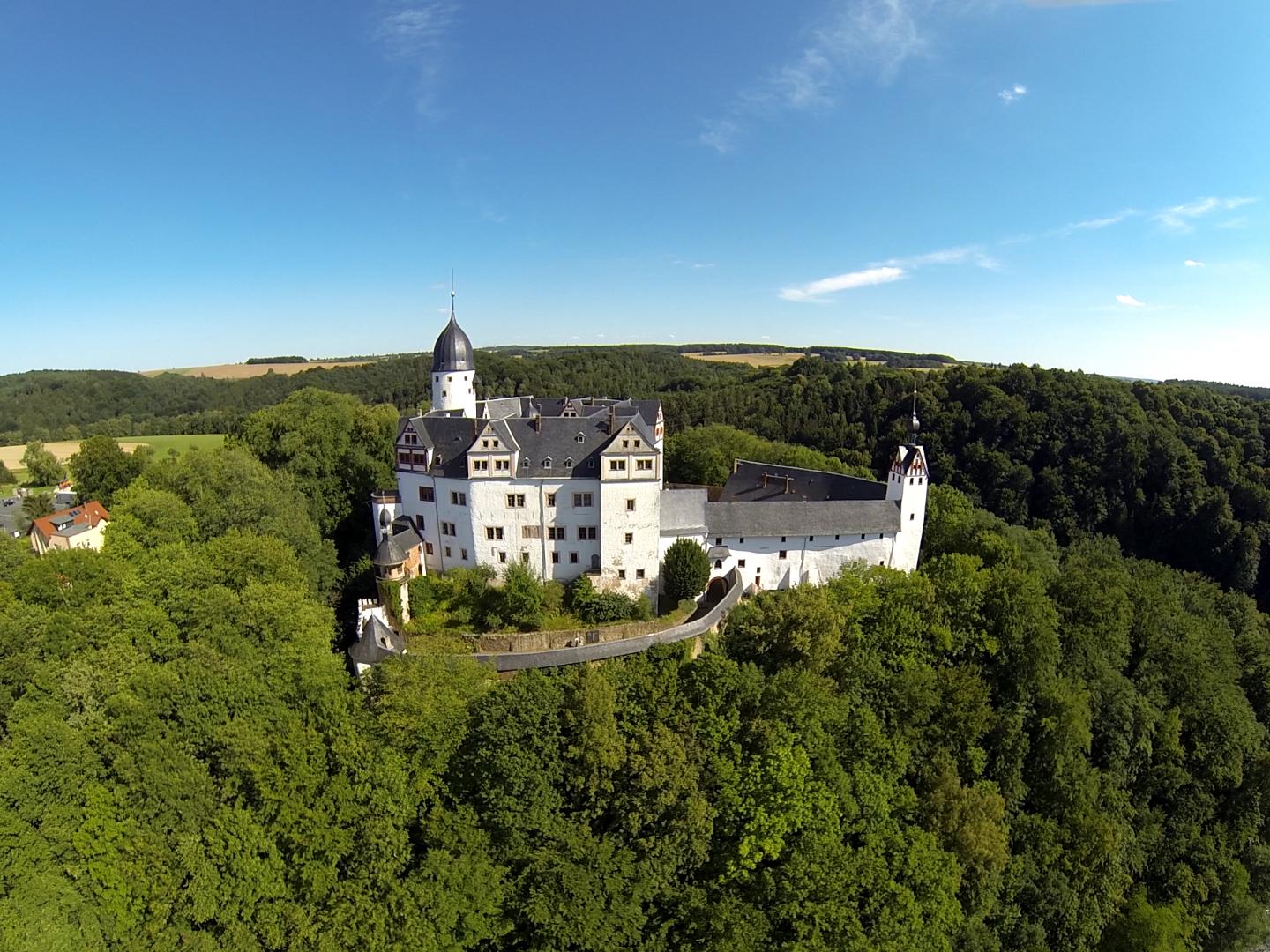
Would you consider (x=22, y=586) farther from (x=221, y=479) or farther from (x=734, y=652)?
(x=734, y=652)

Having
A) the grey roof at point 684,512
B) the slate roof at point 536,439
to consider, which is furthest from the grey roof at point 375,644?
the grey roof at point 684,512

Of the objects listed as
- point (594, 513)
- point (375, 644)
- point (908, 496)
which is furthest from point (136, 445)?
point (908, 496)

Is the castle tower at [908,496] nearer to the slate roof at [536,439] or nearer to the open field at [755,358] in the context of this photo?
the slate roof at [536,439]

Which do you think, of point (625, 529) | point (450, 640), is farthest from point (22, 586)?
point (625, 529)

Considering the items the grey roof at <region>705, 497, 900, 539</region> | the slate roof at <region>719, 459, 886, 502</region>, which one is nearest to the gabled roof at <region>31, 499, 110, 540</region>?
the grey roof at <region>705, 497, 900, 539</region>

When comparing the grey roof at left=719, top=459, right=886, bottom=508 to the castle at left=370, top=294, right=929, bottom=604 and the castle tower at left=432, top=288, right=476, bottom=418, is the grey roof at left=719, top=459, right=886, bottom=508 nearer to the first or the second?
the castle at left=370, top=294, right=929, bottom=604

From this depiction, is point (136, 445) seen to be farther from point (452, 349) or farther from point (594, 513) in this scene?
point (594, 513)

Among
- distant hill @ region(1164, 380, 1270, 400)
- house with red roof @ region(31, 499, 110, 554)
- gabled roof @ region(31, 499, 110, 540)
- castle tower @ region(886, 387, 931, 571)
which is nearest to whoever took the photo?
castle tower @ region(886, 387, 931, 571)
